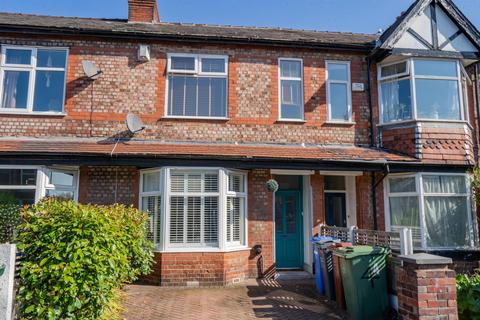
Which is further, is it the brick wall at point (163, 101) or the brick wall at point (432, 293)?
the brick wall at point (163, 101)

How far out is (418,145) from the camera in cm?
937

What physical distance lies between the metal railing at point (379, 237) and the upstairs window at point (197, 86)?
175 inches

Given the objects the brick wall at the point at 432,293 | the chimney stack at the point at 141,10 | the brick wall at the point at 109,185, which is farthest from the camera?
the chimney stack at the point at 141,10

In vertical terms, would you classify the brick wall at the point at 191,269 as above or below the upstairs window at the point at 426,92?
below

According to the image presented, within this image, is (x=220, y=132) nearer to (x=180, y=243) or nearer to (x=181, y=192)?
(x=181, y=192)

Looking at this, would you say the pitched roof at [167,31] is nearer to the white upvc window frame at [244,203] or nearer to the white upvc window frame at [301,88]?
the white upvc window frame at [301,88]

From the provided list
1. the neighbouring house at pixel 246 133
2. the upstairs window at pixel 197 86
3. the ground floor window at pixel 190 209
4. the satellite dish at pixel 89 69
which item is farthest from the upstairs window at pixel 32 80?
the ground floor window at pixel 190 209

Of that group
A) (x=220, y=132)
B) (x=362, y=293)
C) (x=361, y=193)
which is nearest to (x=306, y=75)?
(x=220, y=132)

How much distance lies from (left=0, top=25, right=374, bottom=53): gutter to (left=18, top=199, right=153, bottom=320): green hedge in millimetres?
6458

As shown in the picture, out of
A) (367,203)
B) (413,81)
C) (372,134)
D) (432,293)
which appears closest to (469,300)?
(432,293)

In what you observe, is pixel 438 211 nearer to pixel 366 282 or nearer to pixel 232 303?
pixel 366 282

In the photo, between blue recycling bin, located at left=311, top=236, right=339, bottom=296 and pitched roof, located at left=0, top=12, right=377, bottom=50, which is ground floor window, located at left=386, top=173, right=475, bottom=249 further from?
pitched roof, located at left=0, top=12, right=377, bottom=50

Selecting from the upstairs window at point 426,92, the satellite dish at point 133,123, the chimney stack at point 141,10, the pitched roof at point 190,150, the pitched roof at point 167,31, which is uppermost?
the chimney stack at point 141,10

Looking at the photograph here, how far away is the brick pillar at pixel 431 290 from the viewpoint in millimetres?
4379
